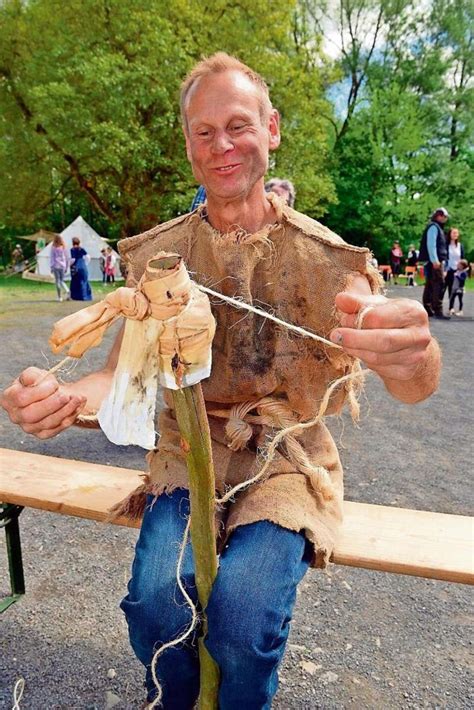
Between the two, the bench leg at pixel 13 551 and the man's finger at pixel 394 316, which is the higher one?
the man's finger at pixel 394 316

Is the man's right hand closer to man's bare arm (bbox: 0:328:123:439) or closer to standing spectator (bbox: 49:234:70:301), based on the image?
man's bare arm (bbox: 0:328:123:439)

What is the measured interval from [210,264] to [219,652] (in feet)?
3.72

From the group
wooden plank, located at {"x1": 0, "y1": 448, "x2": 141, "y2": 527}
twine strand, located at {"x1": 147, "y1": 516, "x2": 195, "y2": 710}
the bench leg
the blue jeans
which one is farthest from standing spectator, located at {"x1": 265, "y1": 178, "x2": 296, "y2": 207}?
twine strand, located at {"x1": 147, "y1": 516, "x2": 195, "y2": 710}

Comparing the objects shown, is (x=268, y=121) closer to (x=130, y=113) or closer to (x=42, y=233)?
(x=130, y=113)

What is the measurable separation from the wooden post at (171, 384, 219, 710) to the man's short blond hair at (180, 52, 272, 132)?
104 cm

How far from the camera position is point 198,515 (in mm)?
1487

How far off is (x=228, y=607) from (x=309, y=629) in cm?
123

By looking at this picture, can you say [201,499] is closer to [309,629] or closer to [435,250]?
[309,629]

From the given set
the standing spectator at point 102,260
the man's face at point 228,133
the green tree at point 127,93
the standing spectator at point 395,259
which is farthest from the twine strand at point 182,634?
the standing spectator at point 395,259

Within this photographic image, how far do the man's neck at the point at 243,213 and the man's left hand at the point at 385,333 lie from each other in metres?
0.63

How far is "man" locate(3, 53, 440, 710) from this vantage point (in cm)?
161

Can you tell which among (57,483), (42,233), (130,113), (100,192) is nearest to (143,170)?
(130,113)

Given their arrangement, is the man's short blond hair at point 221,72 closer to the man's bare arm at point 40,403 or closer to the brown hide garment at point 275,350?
the brown hide garment at point 275,350

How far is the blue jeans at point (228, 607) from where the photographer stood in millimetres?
1579
